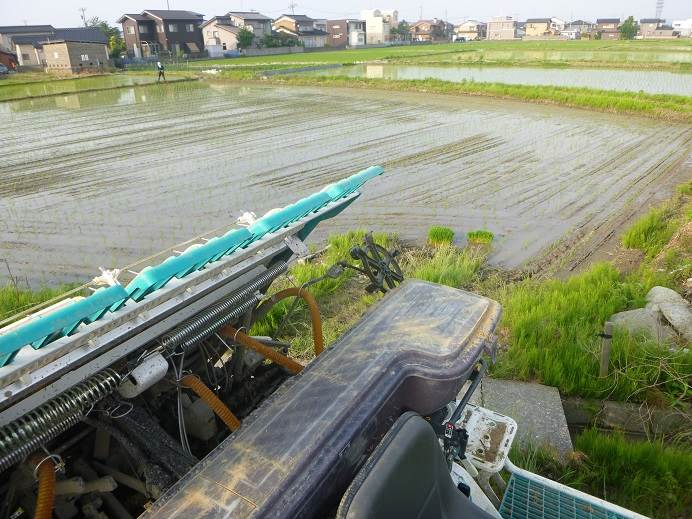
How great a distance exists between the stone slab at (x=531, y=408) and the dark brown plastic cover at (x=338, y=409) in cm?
136

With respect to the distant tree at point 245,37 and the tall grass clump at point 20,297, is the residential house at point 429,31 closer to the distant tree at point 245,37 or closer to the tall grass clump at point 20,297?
the distant tree at point 245,37

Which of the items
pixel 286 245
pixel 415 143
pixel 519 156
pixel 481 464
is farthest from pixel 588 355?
pixel 415 143

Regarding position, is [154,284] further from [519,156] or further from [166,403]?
[519,156]

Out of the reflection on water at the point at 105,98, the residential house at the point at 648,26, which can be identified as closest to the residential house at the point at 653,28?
the residential house at the point at 648,26

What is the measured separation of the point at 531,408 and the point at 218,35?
49.2m

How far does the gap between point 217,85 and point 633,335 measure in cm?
2289

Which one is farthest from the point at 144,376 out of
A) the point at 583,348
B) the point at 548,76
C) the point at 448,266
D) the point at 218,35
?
the point at 218,35

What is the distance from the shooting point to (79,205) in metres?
7.59

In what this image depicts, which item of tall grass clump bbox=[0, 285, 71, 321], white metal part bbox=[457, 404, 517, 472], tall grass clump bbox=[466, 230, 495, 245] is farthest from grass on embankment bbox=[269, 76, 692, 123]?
tall grass clump bbox=[0, 285, 71, 321]

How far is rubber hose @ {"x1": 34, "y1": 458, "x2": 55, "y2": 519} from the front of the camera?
1.29 meters

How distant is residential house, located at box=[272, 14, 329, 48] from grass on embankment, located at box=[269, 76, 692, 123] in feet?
123

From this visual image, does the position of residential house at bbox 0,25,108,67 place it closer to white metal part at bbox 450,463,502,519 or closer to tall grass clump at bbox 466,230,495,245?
tall grass clump at bbox 466,230,495,245

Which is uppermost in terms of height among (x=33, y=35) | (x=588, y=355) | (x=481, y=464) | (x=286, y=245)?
(x=33, y=35)

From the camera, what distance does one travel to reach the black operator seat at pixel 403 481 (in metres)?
1.04
